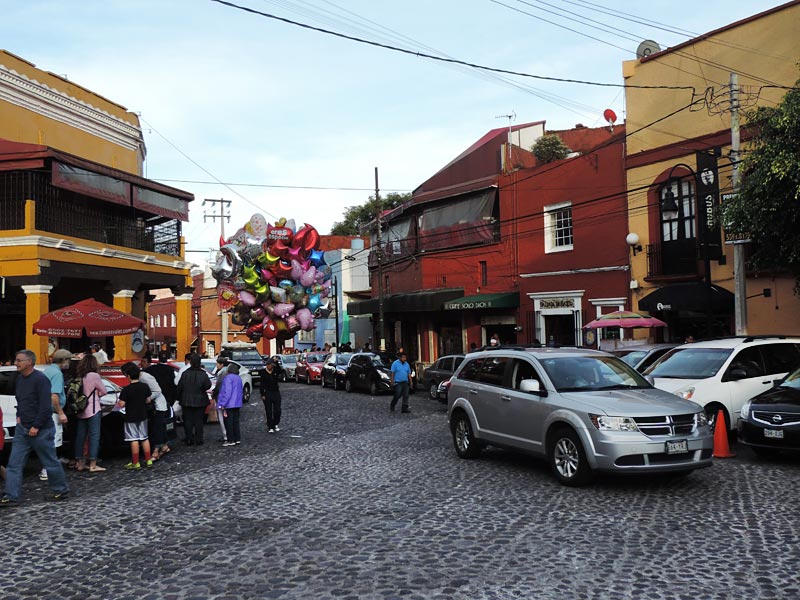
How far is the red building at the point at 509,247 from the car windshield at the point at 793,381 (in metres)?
13.2

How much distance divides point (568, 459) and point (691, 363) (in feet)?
16.6

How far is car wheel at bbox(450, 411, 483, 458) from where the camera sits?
442 inches

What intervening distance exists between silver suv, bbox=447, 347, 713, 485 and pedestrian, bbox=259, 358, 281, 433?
4.67 m

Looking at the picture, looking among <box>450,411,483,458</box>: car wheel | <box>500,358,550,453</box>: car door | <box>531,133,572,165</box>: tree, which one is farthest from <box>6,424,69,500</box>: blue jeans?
<box>531,133,572,165</box>: tree

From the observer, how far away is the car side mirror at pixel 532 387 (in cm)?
961

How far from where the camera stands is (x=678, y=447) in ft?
27.8

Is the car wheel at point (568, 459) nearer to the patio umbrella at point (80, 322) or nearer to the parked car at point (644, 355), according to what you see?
the parked car at point (644, 355)

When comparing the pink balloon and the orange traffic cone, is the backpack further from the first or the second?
the pink balloon

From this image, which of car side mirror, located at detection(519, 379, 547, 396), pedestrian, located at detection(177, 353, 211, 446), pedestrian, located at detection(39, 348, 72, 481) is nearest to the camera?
car side mirror, located at detection(519, 379, 547, 396)

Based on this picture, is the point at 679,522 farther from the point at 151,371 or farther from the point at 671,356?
the point at 151,371

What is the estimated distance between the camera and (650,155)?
2366 cm

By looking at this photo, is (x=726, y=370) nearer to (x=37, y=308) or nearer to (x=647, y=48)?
(x=647, y=48)

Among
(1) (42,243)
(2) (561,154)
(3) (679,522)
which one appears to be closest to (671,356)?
(3) (679,522)

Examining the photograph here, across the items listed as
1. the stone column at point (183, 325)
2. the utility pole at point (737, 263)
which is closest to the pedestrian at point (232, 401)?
the utility pole at point (737, 263)
